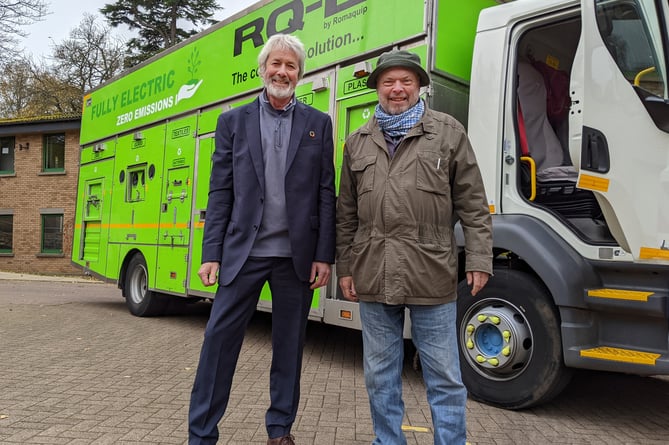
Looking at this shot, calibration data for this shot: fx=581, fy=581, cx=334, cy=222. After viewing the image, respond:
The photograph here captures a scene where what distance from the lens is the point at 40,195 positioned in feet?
67.9

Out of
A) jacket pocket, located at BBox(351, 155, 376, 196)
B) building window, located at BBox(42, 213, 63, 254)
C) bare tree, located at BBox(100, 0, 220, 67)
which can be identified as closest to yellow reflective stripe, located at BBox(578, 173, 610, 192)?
jacket pocket, located at BBox(351, 155, 376, 196)

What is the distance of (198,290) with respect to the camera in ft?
21.3

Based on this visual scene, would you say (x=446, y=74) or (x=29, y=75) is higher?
(x=29, y=75)

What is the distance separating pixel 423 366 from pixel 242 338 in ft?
3.02

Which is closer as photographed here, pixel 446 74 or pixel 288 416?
pixel 288 416

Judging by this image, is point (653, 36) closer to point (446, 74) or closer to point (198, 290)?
point (446, 74)

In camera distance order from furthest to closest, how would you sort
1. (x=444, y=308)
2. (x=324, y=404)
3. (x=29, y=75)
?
(x=29, y=75) → (x=324, y=404) → (x=444, y=308)

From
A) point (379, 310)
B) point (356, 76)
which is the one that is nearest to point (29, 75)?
point (356, 76)

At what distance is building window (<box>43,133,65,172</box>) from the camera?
2067 centimetres

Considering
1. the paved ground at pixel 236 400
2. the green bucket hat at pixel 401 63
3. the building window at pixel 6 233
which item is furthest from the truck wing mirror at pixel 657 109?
the building window at pixel 6 233

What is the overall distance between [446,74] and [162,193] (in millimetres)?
4310

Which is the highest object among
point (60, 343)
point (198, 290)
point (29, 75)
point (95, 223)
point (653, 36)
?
point (29, 75)

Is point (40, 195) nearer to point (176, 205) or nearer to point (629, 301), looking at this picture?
point (176, 205)

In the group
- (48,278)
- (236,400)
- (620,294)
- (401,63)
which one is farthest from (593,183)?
(48,278)
